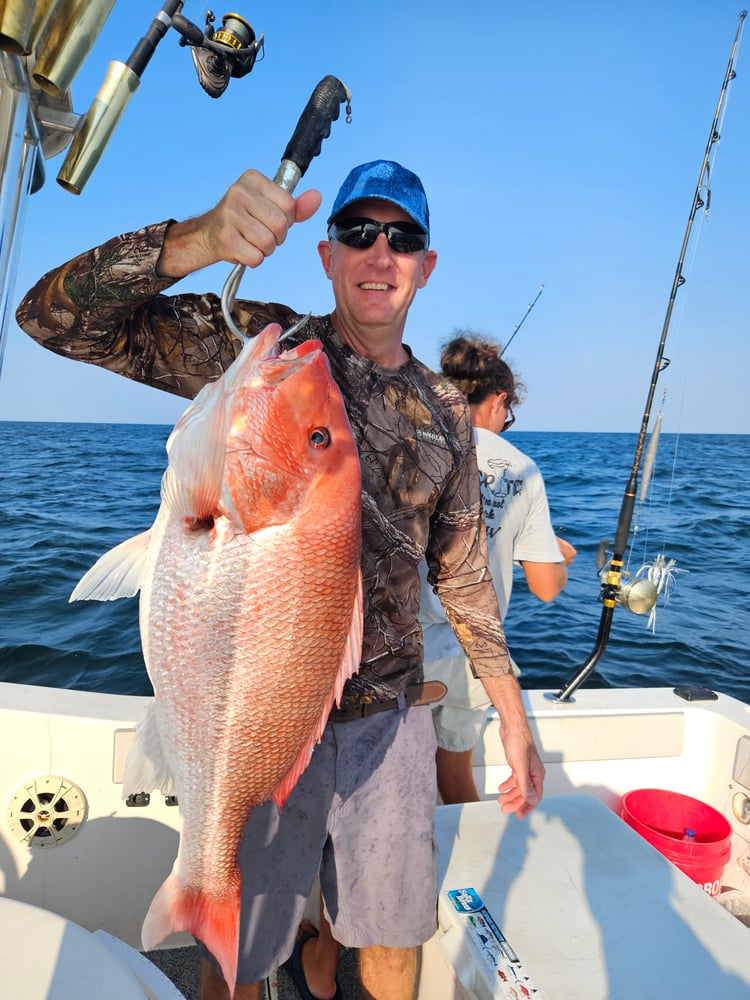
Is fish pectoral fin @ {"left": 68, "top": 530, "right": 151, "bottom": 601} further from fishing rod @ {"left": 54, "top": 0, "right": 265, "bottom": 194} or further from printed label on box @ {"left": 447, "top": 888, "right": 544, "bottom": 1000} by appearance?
printed label on box @ {"left": 447, "top": 888, "right": 544, "bottom": 1000}

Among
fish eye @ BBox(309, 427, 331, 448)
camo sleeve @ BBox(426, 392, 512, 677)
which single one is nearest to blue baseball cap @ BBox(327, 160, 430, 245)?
camo sleeve @ BBox(426, 392, 512, 677)

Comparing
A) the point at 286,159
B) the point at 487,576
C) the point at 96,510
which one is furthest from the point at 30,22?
the point at 96,510

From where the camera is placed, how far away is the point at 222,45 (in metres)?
1.71

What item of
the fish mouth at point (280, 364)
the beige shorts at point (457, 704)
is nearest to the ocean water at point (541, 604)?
the beige shorts at point (457, 704)

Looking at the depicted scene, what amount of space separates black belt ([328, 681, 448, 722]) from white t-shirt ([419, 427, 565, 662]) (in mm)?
1455

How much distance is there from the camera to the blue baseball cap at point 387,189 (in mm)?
1895

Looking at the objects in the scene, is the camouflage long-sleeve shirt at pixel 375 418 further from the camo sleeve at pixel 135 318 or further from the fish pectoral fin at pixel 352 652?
the fish pectoral fin at pixel 352 652

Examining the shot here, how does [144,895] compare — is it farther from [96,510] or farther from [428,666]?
[96,510]

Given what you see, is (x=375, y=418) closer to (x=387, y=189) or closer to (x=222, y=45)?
(x=387, y=189)

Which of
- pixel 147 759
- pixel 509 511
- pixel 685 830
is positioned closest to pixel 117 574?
pixel 147 759

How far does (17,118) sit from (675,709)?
3.80 meters

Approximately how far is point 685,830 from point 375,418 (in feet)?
9.09

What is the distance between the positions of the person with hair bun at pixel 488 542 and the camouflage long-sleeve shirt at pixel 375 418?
724mm

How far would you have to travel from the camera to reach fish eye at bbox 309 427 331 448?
4.56 feet
